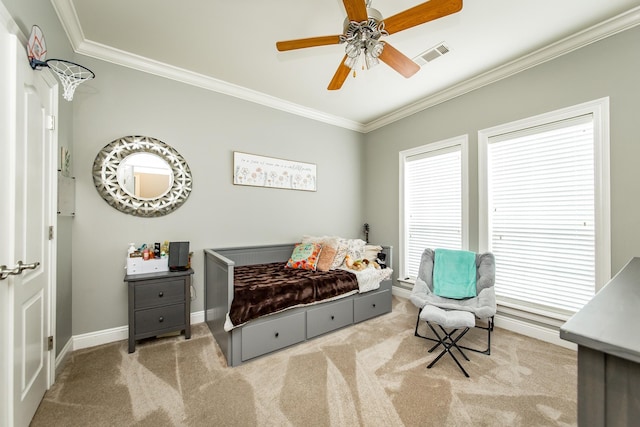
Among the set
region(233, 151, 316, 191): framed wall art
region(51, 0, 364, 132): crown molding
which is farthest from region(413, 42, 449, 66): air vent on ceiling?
region(233, 151, 316, 191): framed wall art

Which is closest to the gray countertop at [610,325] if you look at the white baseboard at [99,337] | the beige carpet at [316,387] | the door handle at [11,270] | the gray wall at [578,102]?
the beige carpet at [316,387]

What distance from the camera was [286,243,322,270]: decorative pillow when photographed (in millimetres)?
3109

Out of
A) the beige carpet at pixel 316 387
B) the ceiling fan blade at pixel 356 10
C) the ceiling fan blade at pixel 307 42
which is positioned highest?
the ceiling fan blade at pixel 356 10

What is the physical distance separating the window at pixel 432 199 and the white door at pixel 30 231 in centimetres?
370

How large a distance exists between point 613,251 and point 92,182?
4.57 m

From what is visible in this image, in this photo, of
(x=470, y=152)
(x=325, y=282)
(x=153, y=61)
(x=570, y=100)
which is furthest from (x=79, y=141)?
(x=570, y=100)

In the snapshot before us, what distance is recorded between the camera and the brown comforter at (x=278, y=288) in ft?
6.94

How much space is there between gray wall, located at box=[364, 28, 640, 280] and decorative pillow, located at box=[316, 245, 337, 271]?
5.36ft

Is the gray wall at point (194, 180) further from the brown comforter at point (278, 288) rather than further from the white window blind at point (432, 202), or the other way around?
the white window blind at point (432, 202)

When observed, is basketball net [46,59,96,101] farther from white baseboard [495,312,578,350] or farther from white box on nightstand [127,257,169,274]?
white baseboard [495,312,578,350]

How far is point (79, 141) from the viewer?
238 centimetres

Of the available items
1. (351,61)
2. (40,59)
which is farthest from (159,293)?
(351,61)

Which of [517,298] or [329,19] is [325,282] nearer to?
[517,298]

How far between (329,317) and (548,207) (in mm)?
2397
